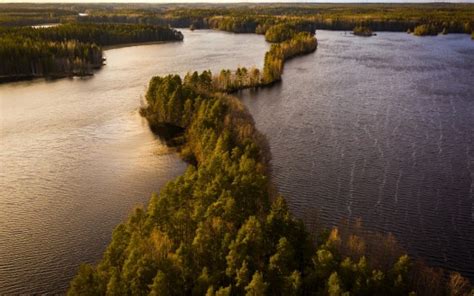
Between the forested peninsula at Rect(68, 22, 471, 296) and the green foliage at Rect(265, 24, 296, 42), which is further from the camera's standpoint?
the green foliage at Rect(265, 24, 296, 42)

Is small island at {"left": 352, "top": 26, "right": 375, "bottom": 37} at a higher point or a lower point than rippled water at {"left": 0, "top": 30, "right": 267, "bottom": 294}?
higher

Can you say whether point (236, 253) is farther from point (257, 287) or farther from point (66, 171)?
point (66, 171)

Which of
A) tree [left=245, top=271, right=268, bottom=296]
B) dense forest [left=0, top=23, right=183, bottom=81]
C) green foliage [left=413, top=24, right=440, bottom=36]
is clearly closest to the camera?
tree [left=245, top=271, right=268, bottom=296]

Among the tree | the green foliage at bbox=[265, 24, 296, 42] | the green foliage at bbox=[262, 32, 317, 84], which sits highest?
the green foliage at bbox=[265, 24, 296, 42]

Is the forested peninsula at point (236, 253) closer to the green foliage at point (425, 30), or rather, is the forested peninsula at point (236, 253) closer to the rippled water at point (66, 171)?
the rippled water at point (66, 171)

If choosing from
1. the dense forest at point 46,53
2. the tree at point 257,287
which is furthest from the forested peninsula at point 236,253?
the dense forest at point 46,53

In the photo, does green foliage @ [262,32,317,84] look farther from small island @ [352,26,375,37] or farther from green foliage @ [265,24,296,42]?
small island @ [352,26,375,37]

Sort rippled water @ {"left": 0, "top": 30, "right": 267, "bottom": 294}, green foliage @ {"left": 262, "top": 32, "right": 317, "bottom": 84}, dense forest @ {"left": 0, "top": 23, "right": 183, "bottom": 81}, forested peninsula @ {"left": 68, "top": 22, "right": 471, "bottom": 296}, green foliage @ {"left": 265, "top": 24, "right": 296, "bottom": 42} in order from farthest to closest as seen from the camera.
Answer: green foliage @ {"left": 265, "top": 24, "right": 296, "bottom": 42} → dense forest @ {"left": 0, "top": 23, "right": 183, "bottom": 81} → green foliage @ {"left": 262, "top": 32, "right": 317, "bottom": 84} → rippled water @ {"left": 0, "top": 30, "right": 267, "bottom": 294} → forested peninsula @ {"left": 68, "top": 22, "right": 471, "bottom": 296}

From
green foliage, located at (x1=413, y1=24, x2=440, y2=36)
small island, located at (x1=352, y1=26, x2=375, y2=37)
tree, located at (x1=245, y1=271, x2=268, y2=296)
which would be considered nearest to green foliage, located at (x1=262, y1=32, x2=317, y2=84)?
small island, located at (x1=352, y1=26, x2=375, y2=37)
